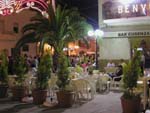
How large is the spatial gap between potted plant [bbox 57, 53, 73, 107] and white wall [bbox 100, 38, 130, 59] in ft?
33.2

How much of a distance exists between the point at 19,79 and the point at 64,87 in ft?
8.14

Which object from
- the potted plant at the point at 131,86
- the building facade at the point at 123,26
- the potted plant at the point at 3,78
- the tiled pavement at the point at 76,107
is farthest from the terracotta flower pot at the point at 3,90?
the building facade at the point at 123,26

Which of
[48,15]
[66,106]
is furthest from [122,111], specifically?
[48,15]

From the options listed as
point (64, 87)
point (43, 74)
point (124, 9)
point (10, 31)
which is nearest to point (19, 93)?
point (43, 74)

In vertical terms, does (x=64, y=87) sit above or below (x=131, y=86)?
below

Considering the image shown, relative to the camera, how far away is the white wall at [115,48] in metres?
21.4

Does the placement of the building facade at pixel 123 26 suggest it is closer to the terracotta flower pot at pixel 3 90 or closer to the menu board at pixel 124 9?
the menu board at pixel 124 9

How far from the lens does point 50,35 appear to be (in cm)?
1827

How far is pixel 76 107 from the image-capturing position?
11.5 m

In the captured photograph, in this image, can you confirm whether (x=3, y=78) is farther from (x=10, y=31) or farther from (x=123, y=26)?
(x=10, y=31)

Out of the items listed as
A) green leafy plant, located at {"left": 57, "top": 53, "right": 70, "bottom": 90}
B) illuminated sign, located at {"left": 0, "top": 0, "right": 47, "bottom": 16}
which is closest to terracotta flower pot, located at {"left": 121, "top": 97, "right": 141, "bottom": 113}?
green leafy plant, located at {"left": 57, "top": 53, "right": 70, "bottom": 90}

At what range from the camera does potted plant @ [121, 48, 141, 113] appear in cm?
997

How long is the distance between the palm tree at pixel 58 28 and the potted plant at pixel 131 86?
8183mm

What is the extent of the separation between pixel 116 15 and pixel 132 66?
11026 millimetres
